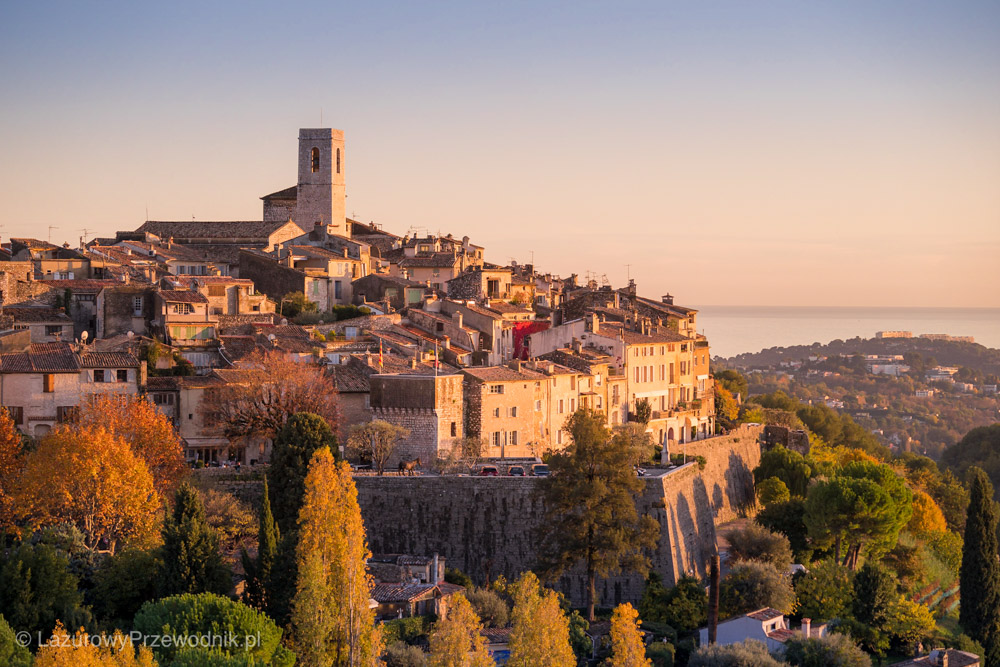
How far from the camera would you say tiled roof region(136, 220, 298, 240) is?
72.0m

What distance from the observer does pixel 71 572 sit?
36.8 meters

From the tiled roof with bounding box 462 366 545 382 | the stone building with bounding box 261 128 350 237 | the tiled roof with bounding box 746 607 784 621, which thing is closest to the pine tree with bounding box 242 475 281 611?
the tiled roof with bounding box 462 366 545 382

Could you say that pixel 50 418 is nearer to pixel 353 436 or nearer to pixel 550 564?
pixel 353 436

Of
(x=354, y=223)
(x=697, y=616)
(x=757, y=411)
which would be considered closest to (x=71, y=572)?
(x=697, y=616)

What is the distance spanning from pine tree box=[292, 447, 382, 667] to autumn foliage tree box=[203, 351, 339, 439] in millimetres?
11137

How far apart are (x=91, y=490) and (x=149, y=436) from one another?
11.9 feet

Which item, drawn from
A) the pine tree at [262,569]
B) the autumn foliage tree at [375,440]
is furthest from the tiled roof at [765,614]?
the pine tree at [262,569]

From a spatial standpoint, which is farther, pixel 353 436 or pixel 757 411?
pixel 757 411

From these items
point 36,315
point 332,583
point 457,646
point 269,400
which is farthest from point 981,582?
point 36,315

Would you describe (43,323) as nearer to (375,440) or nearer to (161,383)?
(161,383)

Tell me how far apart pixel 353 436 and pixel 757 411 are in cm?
2952

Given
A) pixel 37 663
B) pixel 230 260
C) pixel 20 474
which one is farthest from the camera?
pixel 230 260

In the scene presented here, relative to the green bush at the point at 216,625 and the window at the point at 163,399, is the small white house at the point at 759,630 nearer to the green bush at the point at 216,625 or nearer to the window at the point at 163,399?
the green bush at the point at 216,625

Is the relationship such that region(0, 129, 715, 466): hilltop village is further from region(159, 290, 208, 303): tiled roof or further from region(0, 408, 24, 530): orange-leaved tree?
region(0, 408, 24, 530): orange-leaved tree
